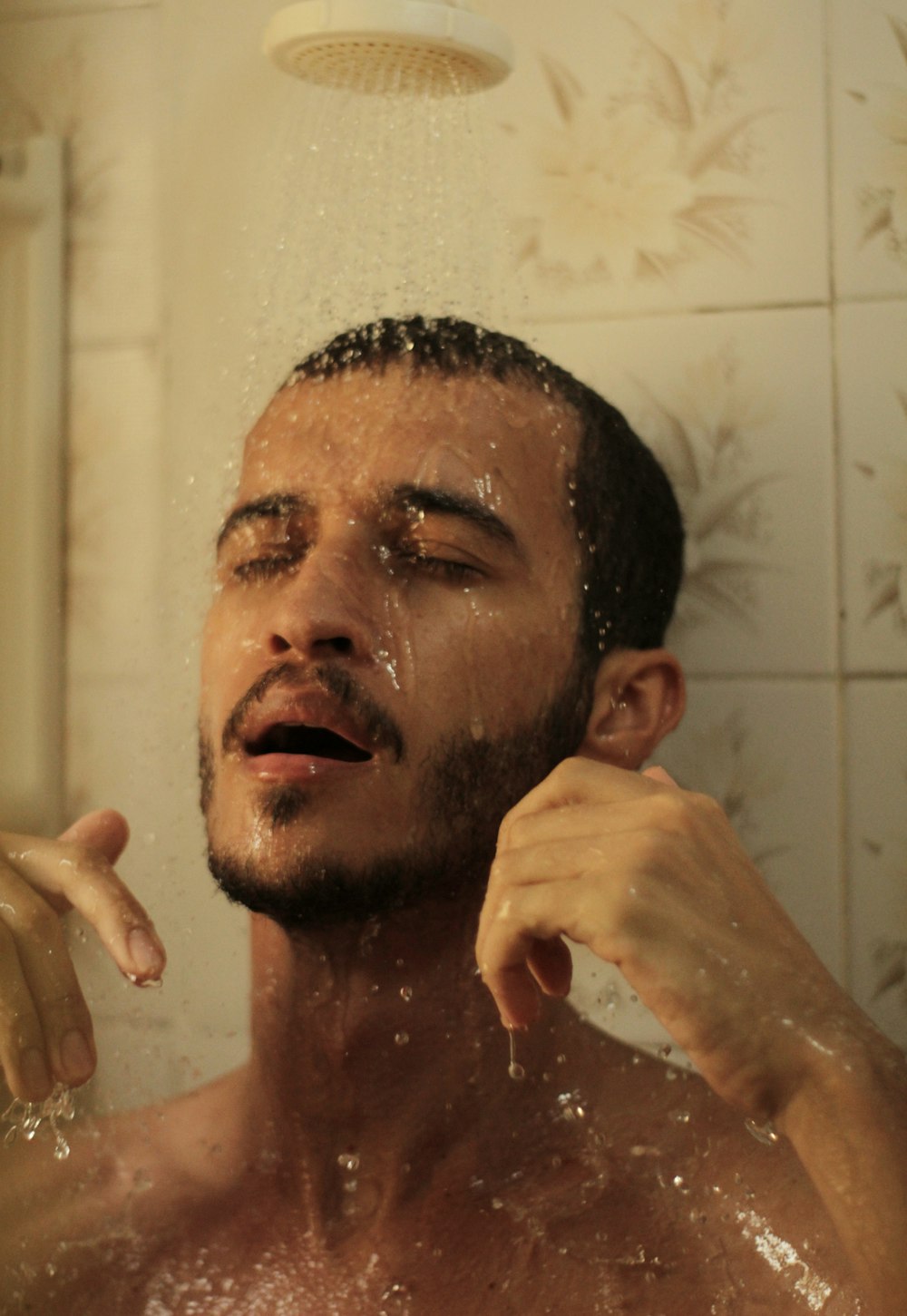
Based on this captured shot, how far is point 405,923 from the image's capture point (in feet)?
2.82

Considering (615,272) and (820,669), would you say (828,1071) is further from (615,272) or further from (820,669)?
(615,272)

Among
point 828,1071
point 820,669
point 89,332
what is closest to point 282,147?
point 89,332

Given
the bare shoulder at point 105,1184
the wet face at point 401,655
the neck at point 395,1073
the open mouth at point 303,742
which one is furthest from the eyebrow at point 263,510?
the bare shoulder at point 105,1184

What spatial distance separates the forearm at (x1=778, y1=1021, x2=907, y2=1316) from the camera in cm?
62

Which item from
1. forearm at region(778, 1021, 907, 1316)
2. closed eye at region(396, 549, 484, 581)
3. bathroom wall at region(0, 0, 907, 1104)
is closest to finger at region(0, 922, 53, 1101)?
bathroom wall at region(0, 0, 907, 1104)

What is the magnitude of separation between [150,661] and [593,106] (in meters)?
0.48

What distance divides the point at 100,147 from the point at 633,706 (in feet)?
1.81

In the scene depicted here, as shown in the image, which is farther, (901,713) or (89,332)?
(89,332)

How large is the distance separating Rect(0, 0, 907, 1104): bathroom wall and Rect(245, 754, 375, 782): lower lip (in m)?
0.16

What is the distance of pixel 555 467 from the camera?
88 cm

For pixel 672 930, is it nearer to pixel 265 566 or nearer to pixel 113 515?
pixel 265 566

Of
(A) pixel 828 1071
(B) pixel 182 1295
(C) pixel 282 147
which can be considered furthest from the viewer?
(C) pixel 282 147

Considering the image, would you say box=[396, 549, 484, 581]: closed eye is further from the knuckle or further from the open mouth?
the knuckle

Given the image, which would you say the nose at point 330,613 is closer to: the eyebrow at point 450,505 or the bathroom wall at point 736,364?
the eyebrow at point 450,505
